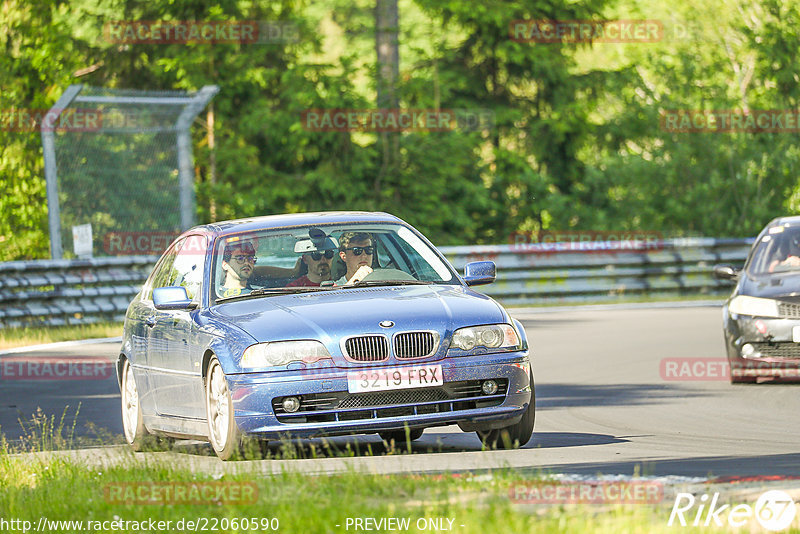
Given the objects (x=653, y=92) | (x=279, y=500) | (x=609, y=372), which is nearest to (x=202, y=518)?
(x=279, y=500)

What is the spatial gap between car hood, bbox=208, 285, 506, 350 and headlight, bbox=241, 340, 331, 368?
40 mm

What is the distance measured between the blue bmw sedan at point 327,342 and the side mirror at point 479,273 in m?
0.01

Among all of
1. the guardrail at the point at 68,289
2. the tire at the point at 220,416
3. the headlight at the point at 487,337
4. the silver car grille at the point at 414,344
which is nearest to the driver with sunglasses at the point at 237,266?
the tire at the point at 220,416

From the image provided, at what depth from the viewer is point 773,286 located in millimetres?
14023

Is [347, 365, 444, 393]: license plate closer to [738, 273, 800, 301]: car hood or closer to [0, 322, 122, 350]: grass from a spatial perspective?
[738, 273, 800, 301]: car hood

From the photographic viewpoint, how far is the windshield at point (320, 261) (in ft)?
33.0

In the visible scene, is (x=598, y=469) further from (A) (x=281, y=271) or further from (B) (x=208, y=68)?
(B) (x=208, y=68)

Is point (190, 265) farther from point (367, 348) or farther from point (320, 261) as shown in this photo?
point (367, 348)

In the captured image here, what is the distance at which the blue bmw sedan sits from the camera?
902 centimetres

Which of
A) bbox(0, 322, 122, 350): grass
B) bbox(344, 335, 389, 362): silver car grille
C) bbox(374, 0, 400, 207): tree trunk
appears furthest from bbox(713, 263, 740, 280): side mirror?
bbox(374, 0, 400, 207): tree trunk

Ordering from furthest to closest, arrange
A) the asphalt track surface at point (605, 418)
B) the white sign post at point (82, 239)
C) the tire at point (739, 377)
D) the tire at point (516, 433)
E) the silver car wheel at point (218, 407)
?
the white sign post at point (82, 239)
the tire at point (739, 377)
the tire at point (516, 433)
the silver car wheel at point (218, 407)
the asphalt track surface at point (605, 418)

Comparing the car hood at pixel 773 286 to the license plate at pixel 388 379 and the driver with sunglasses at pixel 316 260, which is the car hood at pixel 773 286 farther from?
the license plate at pixel 388 379

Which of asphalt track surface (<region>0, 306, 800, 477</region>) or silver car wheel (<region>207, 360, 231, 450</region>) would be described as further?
silver car wheel (<region>207, 360, 231, 450</region>)

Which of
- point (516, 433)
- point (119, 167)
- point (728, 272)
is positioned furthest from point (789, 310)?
point (119, 167)
